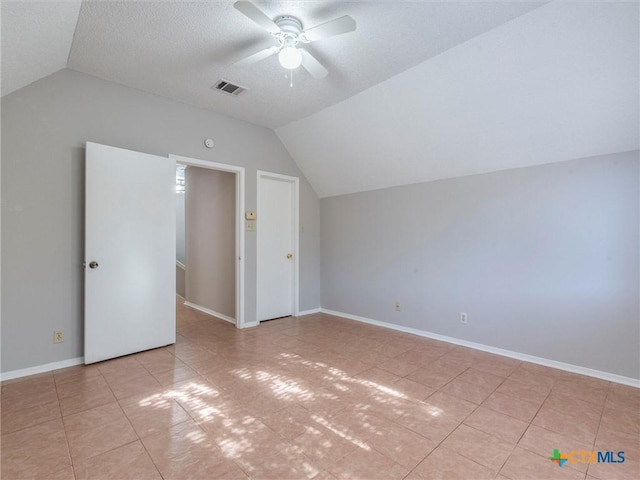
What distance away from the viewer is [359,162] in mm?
4336

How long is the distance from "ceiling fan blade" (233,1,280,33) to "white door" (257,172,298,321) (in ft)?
8.34

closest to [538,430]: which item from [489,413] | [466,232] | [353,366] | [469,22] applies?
[489,413]

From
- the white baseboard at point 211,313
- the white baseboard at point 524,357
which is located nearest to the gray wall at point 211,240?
the white baseboard at point 211,313

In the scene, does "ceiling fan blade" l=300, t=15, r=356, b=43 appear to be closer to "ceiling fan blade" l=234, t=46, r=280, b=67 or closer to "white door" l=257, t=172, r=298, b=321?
"ceiling fan blade" l=234, t=46, r=280, b=67

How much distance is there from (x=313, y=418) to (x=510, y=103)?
3079 millimetres

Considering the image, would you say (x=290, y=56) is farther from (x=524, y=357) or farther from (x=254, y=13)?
(x=524, y=357)

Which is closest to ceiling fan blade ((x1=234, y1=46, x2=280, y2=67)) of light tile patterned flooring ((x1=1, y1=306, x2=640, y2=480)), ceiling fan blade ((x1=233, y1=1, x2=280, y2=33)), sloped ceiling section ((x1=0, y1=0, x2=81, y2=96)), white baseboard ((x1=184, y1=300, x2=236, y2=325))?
ceiling fan blade ((x1=233, y1=1, x2=280, y2=33))

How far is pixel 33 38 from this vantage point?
2.20m

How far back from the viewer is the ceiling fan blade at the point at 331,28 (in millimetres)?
1955

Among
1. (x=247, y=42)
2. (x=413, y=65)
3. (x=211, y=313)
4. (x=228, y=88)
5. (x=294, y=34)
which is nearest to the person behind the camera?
(x=294, y=34)

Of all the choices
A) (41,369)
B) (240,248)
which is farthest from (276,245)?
(41,369)

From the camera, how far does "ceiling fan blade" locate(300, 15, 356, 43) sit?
1.96 meters

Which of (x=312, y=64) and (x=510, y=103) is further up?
(x=312, y=64)

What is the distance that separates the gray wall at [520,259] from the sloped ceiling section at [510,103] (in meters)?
0.27
